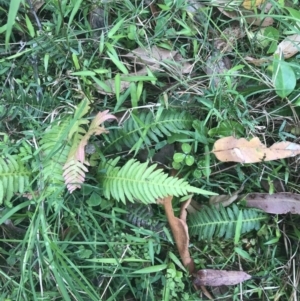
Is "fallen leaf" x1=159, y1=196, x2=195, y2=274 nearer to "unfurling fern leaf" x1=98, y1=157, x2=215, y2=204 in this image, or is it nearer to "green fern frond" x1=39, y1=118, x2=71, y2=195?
"unfurling fern leaf" x1=98, y1=157, x2=215, y2=204

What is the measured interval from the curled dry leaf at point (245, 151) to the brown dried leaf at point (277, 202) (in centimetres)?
13

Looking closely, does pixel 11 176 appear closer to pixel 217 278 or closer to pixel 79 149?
pixel 79 149

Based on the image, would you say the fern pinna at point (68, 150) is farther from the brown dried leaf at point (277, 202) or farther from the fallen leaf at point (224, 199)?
the brown dried leaf at point (277, 202)

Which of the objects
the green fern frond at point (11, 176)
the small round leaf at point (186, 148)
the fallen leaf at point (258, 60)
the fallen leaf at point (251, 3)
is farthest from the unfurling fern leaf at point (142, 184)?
the fallen leaf at point (251, 3)

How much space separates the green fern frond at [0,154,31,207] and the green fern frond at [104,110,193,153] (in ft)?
0.88

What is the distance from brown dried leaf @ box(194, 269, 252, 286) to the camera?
5.13ft

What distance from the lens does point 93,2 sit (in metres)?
1.67

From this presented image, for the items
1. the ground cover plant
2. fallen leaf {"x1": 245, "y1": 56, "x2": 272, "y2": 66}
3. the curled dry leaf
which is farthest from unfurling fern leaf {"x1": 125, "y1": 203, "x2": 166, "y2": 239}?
fallen leaf {"x1": 245, "y1": 56, "x2": 272, "y2": 66}

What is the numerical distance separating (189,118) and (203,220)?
0.33 metres

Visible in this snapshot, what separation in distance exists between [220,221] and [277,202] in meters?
0.20

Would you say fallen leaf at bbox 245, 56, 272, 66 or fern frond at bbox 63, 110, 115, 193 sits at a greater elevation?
fallen leaf at bbox 245, 56, 272, 66

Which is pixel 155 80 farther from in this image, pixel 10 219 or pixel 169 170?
pixel 10 219

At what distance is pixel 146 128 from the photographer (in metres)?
1.55

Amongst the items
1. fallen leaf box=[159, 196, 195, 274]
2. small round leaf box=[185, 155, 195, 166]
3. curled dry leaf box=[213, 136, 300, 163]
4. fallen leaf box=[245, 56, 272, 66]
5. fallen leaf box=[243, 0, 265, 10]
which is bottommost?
fallen leaf box=[159, 196, 195, 274]
